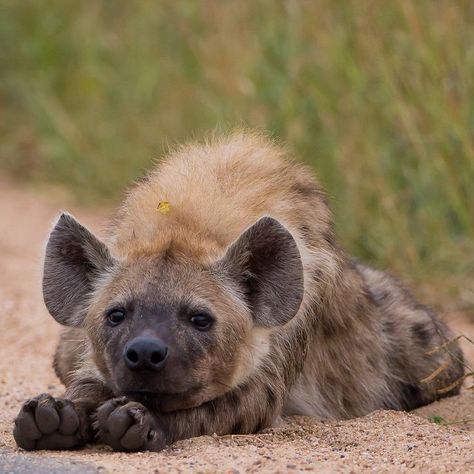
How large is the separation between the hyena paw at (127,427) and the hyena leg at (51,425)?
7 cm

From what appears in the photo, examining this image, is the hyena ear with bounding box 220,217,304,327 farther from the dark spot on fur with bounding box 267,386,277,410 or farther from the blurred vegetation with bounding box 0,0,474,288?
the blurred vegetation with bounding box 0,0,474,288

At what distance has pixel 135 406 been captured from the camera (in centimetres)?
359

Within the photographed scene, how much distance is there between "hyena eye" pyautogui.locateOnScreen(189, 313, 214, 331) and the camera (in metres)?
3.68

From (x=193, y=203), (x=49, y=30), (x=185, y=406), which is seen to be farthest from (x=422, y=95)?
(x=49, y=30)

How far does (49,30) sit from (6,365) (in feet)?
19.5

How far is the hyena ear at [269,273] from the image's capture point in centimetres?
384

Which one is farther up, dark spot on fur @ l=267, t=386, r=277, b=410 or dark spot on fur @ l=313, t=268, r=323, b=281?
dark spot on fur @ l=313, t=268, r=323, b=281

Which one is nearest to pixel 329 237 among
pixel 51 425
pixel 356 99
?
pixel 51 425

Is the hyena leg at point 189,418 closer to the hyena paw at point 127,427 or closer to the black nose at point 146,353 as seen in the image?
the hyena paw at point 127,427

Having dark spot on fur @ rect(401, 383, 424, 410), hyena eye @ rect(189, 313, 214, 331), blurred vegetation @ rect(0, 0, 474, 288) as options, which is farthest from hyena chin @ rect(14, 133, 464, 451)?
blurred vegetation @ rect(0, 0, 474, 288)

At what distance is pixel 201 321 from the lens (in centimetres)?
370

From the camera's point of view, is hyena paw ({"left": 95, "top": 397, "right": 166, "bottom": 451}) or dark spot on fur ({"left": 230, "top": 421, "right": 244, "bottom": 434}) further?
dark spot on fur ({"left": 230, "top": 421, "right": 244, "bottom": 434})

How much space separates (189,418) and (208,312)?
1.15ft

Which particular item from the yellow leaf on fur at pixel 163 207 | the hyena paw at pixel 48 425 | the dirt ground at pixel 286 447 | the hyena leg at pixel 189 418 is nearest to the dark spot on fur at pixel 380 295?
the dirt ground at pixel 286 447
